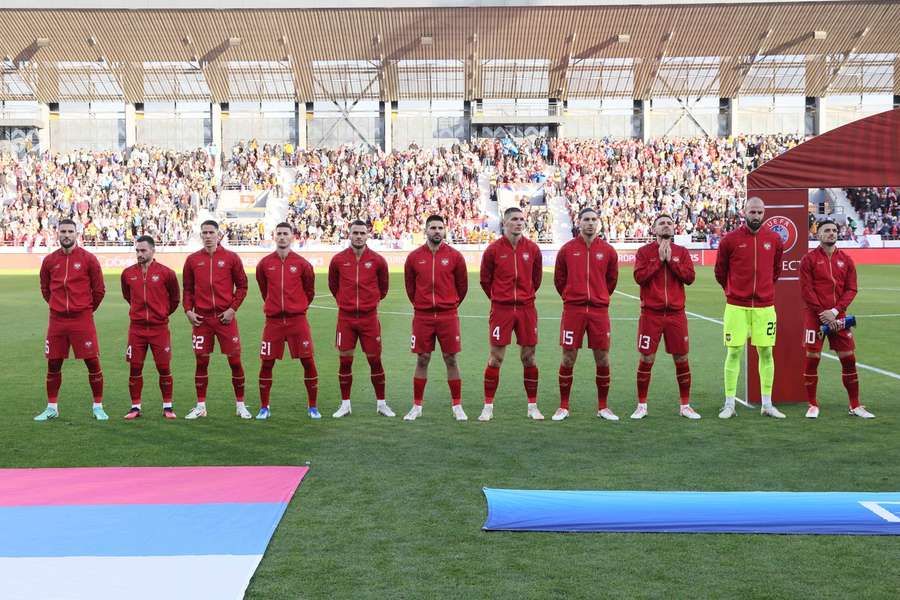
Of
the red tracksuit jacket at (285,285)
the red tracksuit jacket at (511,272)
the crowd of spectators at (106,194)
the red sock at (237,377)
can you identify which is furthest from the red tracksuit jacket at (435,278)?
the crowd of spectators at (106,194)

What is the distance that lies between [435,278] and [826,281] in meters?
3.93

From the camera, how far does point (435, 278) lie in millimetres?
9688

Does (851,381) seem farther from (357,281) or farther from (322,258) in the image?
(322,258)

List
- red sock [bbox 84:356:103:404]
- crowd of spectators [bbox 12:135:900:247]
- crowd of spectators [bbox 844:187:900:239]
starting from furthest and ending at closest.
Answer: crowd of spectators [bbox 12:135:900:247], crowd of spectators [bbox 844:187:900:239], red sock [bbox 84:356:103:404]

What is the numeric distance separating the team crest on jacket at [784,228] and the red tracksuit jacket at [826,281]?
1.76 ft

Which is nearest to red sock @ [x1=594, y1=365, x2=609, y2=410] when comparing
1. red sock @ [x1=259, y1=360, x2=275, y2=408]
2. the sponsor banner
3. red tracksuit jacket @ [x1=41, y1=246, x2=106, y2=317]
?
red sock @ [x1=259, y1=360, x2=275, y2=408]

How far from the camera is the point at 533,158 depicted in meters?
50.6

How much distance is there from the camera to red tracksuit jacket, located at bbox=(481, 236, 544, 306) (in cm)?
959

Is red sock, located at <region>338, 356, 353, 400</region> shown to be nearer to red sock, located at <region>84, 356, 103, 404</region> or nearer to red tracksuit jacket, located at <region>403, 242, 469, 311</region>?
red tracksuit jacket, located at <region>403, 242, 469, 311</region>

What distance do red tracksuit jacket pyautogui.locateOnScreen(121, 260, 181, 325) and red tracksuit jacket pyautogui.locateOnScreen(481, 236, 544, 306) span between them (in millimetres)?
3231

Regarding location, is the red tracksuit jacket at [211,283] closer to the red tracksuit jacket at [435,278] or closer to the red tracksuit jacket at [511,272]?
the red tracksuit jacket at [435,278]

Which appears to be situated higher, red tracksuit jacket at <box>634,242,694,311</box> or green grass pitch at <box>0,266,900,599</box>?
red tracksuit jacket at <box>634,242,694,311</box>

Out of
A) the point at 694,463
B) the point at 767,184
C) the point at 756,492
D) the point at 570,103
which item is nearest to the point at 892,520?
the point at 756,492

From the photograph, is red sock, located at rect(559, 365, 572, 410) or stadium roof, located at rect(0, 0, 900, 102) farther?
stadium roof, located at rect(0, 0, 900, 102)
